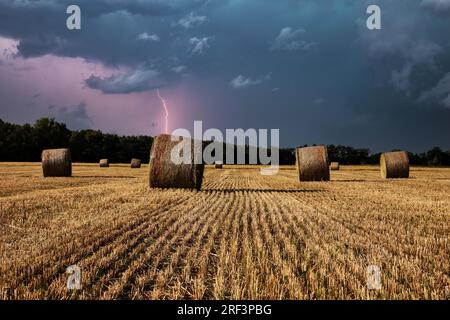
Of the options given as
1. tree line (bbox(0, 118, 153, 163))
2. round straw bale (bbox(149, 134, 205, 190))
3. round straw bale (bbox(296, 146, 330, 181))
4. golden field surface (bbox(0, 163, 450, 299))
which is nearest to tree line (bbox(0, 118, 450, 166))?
tree line (bbox(0, 118, 153, 163))

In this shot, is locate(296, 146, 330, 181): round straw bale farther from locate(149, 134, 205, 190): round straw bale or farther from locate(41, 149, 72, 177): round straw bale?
locate(41, 149, 72, 177): round straw bale

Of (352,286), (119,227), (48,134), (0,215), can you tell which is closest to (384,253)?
(352,286)

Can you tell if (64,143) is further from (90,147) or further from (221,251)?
(221,251)

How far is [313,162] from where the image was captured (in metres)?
18.7

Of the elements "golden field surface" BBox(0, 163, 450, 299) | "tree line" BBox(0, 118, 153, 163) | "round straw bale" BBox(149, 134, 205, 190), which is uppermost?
"tree line" BBox(0, 118, 153, 163)

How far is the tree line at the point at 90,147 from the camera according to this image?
66.8 metres

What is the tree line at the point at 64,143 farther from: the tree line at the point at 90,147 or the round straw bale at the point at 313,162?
the round straw bale at the point at 313,162

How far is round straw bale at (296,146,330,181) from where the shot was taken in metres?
18.6

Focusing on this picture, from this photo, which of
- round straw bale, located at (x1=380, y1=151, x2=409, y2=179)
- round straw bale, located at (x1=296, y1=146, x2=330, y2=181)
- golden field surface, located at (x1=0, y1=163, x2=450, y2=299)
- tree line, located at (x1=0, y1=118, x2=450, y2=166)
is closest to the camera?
golden field surface, located at (x1=0, y1=163, x2=450, y2=299)

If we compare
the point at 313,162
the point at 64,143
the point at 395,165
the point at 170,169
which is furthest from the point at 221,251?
the point at 64,143

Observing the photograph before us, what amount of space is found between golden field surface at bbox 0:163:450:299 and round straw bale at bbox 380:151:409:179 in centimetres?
1399

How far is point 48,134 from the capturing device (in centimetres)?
7244

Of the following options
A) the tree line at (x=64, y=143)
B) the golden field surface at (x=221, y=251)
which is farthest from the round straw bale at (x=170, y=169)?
the tree line at (x=64, y=143)
